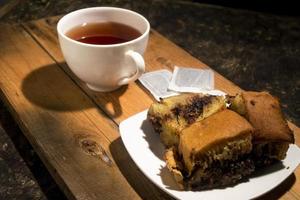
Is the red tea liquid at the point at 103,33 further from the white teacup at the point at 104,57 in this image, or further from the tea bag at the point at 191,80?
the tea bag at the point at 191,80

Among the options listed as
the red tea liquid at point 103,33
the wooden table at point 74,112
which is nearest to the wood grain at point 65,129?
the wooden table at point 74,112

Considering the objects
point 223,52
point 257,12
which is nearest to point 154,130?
point 223,52

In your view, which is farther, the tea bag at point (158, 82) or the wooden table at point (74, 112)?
the tea bag at point (158, 82)

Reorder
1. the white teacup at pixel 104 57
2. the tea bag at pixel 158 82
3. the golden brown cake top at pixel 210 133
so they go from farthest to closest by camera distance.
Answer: the tea bag at pixel 158 82
the white teacup at pixel 104 57
the golden brown cake top at pixel 210 133

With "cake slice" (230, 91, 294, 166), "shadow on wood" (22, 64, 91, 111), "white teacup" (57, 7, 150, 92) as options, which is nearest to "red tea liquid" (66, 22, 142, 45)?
"white teacup" (57, 7, 150, 92)

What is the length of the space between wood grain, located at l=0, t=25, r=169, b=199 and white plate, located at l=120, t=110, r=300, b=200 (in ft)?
0.10

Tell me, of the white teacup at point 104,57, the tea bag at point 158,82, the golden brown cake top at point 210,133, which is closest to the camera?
A: the golden brown cake top at point 210,133

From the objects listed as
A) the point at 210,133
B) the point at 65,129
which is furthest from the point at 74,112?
the point at 210,133

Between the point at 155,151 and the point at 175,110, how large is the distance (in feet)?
0.26

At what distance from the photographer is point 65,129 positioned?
783 millimetres

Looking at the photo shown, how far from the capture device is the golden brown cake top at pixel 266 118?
26.1 inches

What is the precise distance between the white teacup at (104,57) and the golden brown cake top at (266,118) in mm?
219

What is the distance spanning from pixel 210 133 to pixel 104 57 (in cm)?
27

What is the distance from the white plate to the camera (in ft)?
2.11
